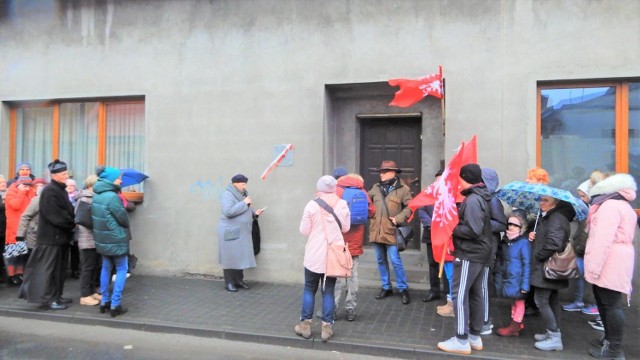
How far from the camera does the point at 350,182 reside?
6148 millimetres

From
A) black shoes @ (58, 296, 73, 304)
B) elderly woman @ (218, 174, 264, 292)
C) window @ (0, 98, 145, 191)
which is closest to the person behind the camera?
black shoes @ (58, 296, 73, 304)

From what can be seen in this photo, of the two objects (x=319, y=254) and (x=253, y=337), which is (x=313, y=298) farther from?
(x=253, y=337)

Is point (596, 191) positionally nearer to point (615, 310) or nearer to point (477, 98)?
point (615, 310)

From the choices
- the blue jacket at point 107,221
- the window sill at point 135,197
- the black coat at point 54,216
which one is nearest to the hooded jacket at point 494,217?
the blue jacket at point 107,221

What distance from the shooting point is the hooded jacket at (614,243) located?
4.55m

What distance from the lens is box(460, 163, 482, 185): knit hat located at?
4.86 m

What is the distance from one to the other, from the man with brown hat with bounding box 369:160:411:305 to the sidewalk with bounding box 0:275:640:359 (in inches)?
12.0

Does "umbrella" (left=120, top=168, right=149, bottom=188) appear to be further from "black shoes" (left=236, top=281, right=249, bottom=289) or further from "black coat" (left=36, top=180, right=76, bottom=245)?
"black shoes" (left=236, top=281, right=249, bottom=289)

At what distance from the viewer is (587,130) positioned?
690 cm

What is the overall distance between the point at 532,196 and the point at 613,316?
1459 millimetres

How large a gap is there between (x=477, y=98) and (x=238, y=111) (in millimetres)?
3883

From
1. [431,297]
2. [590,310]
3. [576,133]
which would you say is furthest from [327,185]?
[576,133]

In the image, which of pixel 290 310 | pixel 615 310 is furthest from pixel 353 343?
pixel 615 310

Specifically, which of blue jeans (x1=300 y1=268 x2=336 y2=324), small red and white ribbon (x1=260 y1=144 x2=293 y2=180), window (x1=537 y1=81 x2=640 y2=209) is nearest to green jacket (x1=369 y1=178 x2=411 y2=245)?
blue jeans (x1=300 y1=268 x2=336 y2=324)
